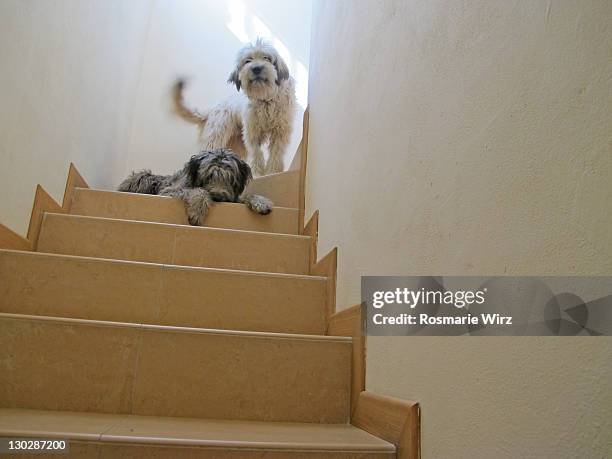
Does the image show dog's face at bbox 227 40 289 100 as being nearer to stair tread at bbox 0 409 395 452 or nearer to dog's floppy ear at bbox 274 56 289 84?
dog's floppy ear at bbox 274 56 289 84

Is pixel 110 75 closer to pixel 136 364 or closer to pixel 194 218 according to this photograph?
pixel 194 218

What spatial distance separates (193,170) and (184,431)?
1873 millimetres

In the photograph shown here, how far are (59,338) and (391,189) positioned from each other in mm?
929

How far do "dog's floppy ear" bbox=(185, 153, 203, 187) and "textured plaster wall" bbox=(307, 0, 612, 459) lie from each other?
5.04 ft

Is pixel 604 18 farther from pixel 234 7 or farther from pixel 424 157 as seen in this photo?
pixel 234 7

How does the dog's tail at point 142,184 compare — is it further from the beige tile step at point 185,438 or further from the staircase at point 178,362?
the beige tile step at point 185,438

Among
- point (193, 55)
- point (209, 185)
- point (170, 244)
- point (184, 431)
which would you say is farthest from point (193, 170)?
point (193, 55)

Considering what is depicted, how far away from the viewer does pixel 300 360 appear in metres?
1.33

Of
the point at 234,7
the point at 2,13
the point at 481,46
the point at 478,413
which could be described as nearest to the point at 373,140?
the point at 481,46

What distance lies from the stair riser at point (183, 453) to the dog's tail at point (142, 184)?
2152 mm

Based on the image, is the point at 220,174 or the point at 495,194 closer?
the point at 495,194

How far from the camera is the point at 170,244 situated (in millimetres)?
1962

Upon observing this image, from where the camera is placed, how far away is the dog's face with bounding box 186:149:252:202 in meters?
2.58

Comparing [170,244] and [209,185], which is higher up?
[209,185]
